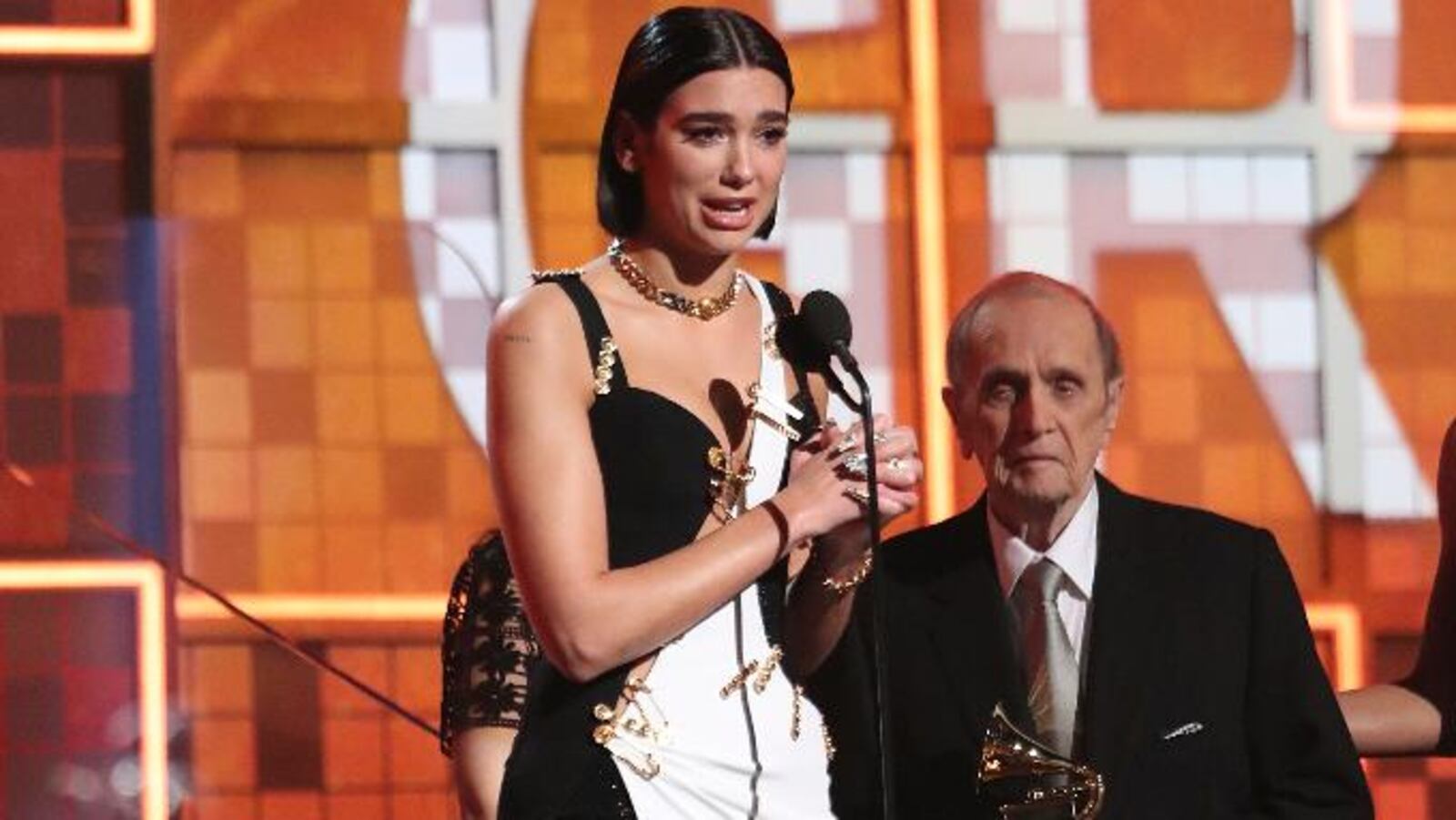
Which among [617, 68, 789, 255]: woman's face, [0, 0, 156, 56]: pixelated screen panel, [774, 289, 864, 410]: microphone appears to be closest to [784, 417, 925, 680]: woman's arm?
[774, 289, 864, 410]: microphone

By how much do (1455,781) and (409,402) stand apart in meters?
1.54

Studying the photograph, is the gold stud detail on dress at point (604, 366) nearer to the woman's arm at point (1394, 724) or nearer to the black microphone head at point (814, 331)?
the black microphone head at point (814, 331)

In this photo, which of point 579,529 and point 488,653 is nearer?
point 579,529

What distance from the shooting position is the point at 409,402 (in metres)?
3.30

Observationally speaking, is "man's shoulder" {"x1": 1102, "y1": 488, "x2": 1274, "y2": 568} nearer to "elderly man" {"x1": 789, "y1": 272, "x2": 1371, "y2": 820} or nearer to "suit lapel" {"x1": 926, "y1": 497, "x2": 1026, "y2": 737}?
"elderly man" {"x1": 789, "y1": 272, "x2": 1371, "y2": 820}

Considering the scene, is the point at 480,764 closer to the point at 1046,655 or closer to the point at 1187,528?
the point at 1046,655

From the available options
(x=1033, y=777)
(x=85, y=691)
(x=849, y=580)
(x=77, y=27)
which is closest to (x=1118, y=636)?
(x=1033, y=777)

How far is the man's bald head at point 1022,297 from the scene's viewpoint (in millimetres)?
2299

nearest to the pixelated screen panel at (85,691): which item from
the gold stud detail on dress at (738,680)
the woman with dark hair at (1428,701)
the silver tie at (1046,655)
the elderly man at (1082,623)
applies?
the elderly man at (1082,623)

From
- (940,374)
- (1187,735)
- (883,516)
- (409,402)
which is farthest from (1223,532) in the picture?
(409,402)

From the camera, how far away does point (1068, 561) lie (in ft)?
7.48

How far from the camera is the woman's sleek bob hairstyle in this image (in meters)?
1.82

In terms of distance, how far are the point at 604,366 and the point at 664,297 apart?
81 millimetres

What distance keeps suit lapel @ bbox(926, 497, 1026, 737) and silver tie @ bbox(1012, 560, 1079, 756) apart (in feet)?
0.06
